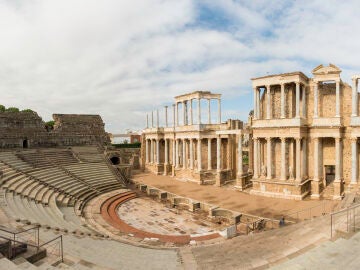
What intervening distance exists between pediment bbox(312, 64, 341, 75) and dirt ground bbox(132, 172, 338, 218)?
441 inches

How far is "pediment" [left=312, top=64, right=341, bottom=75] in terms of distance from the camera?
75.7ft

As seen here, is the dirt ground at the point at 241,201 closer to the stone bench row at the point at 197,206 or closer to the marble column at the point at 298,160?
the stone bench row at the point at 197,206

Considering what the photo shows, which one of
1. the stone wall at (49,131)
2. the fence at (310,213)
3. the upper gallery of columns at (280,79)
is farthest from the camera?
the stone wall at (49,131)

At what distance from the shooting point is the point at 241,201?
23.4 metres

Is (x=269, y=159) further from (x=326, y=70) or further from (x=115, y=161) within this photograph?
(x=115, y=161)

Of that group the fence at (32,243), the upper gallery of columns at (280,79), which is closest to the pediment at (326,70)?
the upper gallery of columns at (280,79)

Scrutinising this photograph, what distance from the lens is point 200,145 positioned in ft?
107

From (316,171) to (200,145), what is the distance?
1333 centimetres

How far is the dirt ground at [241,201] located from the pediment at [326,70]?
11.2m

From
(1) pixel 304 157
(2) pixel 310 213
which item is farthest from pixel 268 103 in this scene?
(2) pixel 310 213

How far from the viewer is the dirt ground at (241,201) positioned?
20600 mm

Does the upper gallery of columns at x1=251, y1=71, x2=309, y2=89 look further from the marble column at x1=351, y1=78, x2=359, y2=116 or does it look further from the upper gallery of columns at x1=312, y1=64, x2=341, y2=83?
the marble column at x1=351, y1=78, x2=359, y2=116

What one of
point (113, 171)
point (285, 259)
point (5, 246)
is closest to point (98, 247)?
point (5, 246)

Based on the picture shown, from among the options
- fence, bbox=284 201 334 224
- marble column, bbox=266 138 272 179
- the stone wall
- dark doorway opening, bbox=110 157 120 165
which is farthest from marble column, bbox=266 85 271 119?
the stone wall
